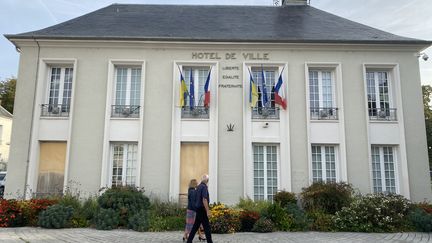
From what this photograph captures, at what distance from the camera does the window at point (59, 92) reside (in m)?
12.6

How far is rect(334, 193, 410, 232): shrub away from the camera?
9617mm

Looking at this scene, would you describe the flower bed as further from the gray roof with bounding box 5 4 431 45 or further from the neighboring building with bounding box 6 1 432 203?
the gray roof with bounding box 5 4 431 45

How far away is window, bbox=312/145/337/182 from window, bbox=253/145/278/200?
1.46m

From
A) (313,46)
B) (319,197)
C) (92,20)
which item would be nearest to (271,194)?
(319,197)

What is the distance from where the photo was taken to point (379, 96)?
42.5 ft

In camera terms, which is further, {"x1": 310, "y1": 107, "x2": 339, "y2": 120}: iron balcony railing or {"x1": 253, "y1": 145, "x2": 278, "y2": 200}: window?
{"x1": 310, "y1": 107, "x2": 339, "y2": 120}: iron balcony railing

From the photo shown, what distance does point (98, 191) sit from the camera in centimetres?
1186

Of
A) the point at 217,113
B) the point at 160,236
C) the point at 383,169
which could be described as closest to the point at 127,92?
the point at 217,113

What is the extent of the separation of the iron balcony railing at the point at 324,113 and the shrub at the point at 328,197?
264 centimetres

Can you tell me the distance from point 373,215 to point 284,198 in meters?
2.70

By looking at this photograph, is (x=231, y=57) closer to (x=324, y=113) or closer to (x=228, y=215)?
(x=324, y=113)

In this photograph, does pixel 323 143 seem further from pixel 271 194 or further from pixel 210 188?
pixel 210 188

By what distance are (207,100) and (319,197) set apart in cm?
518

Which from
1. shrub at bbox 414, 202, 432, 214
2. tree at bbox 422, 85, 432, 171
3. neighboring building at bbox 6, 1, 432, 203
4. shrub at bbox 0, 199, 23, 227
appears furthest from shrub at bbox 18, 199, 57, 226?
tree at bbox 422, 85, 432, 171
